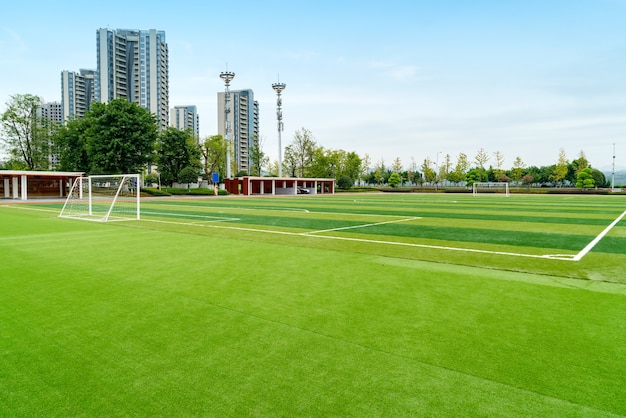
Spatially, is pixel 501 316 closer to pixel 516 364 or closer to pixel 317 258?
pixel 516 364

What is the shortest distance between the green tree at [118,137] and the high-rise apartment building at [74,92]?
106097mm

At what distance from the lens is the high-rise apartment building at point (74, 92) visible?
14150 centimetres

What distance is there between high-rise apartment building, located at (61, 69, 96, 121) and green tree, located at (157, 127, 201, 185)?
309ft

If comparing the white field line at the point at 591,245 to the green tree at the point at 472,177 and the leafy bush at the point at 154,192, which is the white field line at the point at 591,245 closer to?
the leafy bush at the point at 154,192

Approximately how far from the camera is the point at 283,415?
282cm

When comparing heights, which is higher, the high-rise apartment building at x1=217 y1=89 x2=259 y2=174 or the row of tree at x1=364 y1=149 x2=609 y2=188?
the high-rise apartment building at x1=217 y1=89 x2=259 y2=174

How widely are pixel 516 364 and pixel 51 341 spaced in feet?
15.1

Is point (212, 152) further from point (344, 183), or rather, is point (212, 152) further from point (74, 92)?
point (74, 92)

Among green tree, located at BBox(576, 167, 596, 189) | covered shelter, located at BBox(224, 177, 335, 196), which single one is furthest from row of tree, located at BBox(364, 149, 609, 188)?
covered shelter, located at BBox(224, 177, 335, 196)

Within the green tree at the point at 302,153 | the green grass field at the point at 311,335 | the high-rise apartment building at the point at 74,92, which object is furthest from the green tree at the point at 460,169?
the high-rise apartment building at the point at 74,92

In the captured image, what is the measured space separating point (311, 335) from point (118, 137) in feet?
178

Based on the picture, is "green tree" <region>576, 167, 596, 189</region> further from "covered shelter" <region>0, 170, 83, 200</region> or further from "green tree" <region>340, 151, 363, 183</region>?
"covered shelter" <region>0, 170, 83, 200</region>

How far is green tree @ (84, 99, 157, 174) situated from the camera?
50.2m

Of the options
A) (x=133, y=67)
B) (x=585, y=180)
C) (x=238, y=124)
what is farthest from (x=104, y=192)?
(x=238, y=124)
